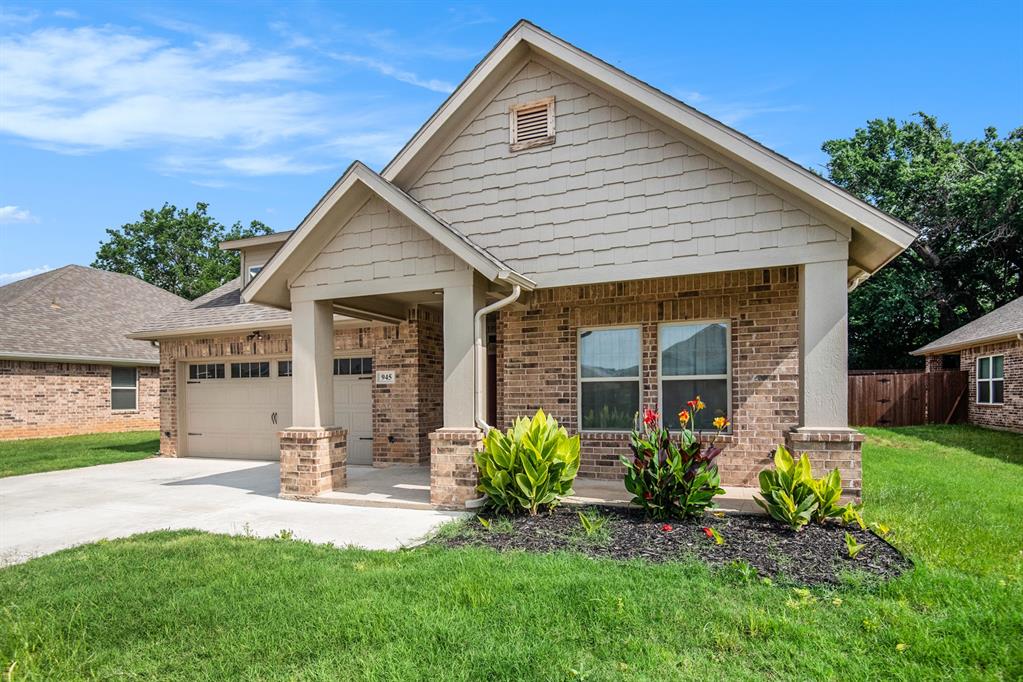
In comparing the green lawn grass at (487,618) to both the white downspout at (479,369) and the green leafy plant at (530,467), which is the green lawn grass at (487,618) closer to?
the green leafy plant at (530,467)

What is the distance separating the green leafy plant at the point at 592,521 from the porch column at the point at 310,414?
3.76 m

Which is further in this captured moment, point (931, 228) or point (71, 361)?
point (931, 228)

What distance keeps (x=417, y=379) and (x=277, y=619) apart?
22.8 feet

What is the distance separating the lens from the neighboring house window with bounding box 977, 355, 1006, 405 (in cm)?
1638

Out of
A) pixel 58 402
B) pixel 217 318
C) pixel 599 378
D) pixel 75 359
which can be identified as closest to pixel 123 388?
pixel 58 402

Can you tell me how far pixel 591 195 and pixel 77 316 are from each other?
20702 mm

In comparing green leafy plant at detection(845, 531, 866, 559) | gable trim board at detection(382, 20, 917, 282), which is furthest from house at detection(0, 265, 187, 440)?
green leafy plant at detection(845, 531, 866, 559)

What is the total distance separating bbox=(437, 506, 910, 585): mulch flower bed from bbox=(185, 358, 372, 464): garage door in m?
5.87

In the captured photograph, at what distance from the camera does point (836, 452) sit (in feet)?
20.0

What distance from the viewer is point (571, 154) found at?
7949mm

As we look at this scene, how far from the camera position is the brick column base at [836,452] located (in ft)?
19.7

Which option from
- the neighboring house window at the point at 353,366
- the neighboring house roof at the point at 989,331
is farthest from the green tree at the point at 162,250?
the neighboring house roof at the point at 989,331

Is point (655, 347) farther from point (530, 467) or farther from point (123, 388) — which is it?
point (123, 388)

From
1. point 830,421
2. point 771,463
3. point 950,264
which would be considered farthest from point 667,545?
point 950,264
